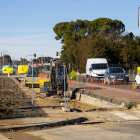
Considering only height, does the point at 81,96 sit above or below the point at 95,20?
below

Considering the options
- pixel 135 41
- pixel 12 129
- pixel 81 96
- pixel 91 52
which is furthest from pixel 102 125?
pixel 135 41

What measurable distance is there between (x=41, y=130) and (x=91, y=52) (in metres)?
41.6

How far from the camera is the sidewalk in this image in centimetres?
883

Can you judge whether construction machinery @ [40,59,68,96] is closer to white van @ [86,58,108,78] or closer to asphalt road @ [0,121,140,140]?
asphalt road @ [0,121,140,140]

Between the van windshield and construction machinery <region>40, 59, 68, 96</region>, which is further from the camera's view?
the van windshield

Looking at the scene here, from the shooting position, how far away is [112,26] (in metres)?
76.8

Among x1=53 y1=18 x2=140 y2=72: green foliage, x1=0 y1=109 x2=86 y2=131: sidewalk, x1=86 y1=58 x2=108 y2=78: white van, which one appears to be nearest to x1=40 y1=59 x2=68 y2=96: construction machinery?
x1=0 y1=109 x2=86 y2=131: sidewalk

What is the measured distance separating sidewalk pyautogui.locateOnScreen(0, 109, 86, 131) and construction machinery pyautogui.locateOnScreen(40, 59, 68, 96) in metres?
7.01

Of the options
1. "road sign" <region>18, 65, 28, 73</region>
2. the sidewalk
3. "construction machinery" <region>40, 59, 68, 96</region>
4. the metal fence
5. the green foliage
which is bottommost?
the sidewalk

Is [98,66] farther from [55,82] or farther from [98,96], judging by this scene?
[98,96]

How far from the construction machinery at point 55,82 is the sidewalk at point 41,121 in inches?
276

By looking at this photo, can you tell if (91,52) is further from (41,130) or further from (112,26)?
(41,130)

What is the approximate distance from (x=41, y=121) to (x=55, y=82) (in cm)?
999

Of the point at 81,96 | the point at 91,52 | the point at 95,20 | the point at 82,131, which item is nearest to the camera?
the point at 82,131
